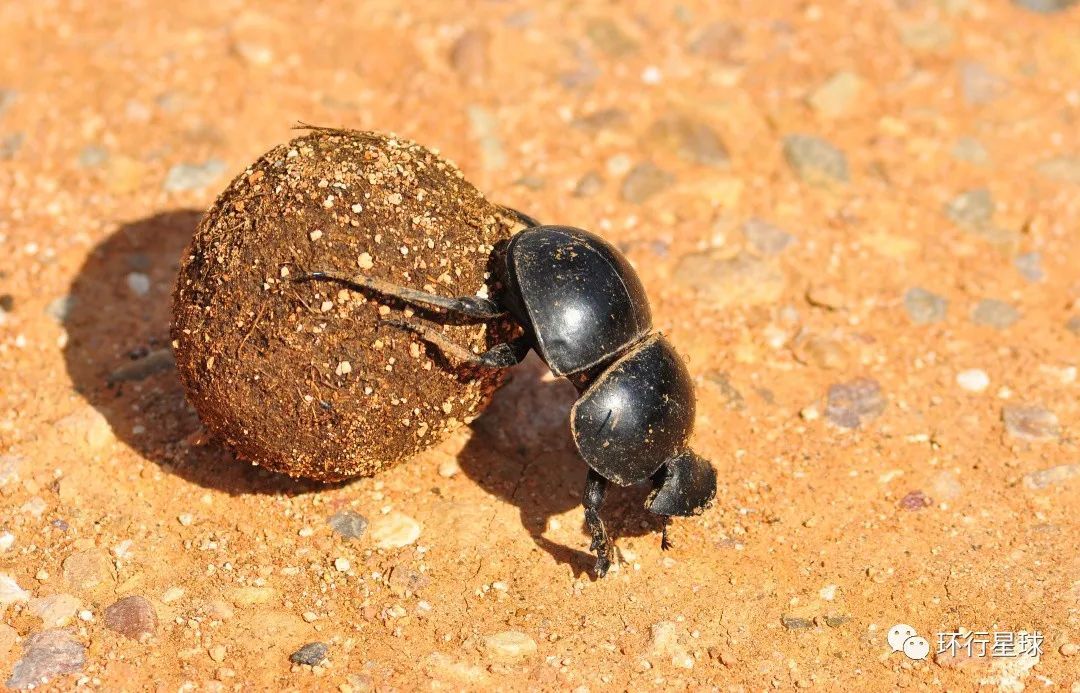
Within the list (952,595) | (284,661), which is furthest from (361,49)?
(952,595)

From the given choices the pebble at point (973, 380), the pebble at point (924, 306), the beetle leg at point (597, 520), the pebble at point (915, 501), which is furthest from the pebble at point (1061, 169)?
the beetle leg at point (597, 520)

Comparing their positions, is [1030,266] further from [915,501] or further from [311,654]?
[311,654]

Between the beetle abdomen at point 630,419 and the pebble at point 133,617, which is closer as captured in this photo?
the pebble at point 133,617

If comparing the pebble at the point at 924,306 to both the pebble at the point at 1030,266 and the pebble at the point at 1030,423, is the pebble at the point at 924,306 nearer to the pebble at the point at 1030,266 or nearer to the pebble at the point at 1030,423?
the pebble at the point at 1030,266

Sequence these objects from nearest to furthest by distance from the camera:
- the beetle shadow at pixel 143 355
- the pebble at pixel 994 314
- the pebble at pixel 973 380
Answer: the beetle shadow at pixel 143 355, the pebble at pixel 973 380, the pebble at pixel 994 314

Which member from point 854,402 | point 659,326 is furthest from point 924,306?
point 659,326

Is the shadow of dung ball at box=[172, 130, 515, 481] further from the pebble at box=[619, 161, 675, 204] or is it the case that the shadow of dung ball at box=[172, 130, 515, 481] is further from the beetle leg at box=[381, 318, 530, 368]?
the pebble at box=[619, 161, 675, 204]
